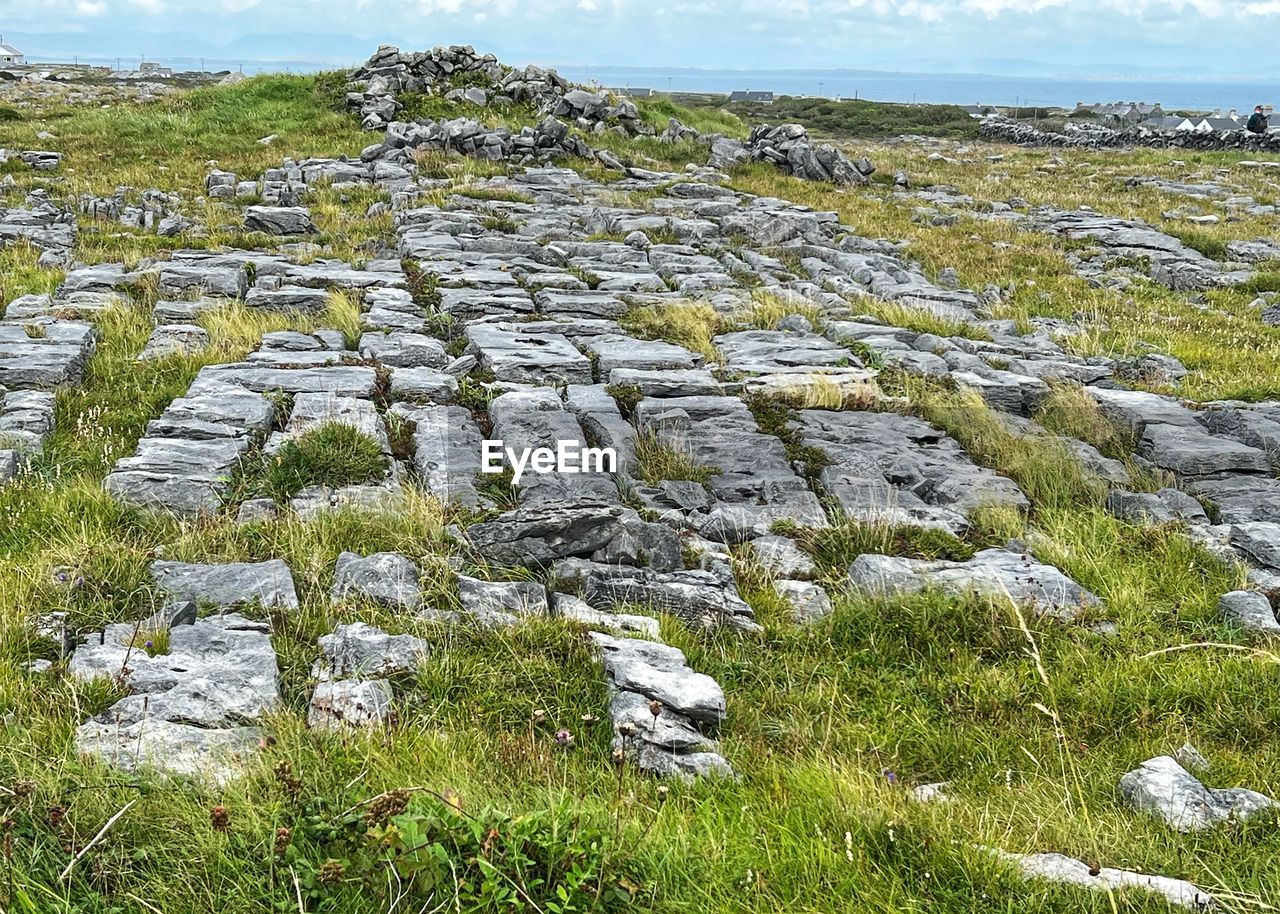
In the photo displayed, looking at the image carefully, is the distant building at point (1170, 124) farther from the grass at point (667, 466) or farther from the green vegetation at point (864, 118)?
the grass at point (667, 466)

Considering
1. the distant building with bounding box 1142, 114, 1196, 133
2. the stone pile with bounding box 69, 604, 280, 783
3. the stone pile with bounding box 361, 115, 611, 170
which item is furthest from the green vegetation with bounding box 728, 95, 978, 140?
the stone pile with bounding box 69, 604, 280, 783

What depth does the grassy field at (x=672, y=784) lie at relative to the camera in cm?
318

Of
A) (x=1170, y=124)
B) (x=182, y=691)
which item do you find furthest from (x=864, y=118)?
(x=182, y=691)

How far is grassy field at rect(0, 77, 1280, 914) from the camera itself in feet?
10.4

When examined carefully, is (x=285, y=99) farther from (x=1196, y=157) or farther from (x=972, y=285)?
(x=1196, y=157)

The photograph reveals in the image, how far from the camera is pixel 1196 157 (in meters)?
36.2

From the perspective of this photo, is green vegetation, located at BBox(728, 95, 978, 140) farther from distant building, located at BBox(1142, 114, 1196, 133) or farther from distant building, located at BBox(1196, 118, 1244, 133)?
distant building, located at BBox(1196, 118, 1244, 133)

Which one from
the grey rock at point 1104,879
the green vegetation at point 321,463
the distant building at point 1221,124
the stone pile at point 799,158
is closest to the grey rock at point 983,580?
the grey rock at point 1104,879

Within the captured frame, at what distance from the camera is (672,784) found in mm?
3934

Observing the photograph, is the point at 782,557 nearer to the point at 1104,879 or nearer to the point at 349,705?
the point at 349,705

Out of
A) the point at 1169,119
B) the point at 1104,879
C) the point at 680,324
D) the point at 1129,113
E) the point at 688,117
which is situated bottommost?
the point at 1104,879

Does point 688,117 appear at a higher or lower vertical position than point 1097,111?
lower

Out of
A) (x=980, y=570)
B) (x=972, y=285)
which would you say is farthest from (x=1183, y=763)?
(x=972, y=285)

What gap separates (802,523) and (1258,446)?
14.3 feet
